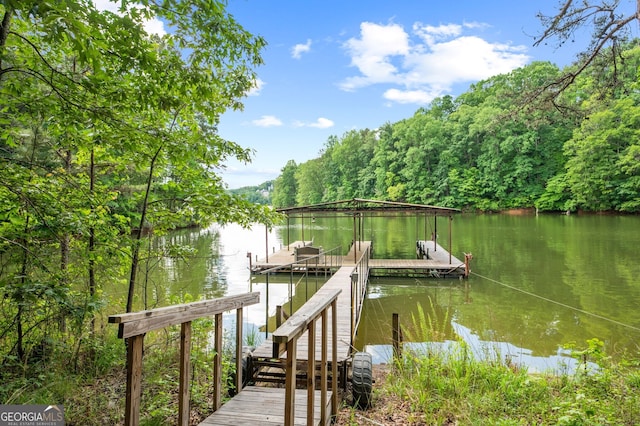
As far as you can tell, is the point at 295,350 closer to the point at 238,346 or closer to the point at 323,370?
the point at 323,370

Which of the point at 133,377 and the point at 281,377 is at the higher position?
the point at 133,377

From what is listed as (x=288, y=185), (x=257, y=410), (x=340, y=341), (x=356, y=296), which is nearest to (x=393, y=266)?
(x=356, y=296)

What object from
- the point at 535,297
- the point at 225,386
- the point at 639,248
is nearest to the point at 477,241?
the point at 639,248

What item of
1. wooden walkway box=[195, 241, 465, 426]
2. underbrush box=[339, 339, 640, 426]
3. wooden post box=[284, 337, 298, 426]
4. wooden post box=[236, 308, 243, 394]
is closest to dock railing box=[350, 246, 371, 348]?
wooden walkway box=[195, 241, 465, 426]

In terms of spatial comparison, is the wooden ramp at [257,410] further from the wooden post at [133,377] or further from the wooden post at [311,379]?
the wooden post at [133,377]

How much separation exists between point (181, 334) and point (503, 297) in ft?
35.1

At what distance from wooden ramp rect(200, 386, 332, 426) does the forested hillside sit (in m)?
→ 21.6

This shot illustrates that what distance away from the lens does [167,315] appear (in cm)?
240

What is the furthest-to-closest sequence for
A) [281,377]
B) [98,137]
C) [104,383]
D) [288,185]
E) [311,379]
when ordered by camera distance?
1. [288,185]
2. [281,377]
3. [104,383]
4. [98,137]
5. [311,379]

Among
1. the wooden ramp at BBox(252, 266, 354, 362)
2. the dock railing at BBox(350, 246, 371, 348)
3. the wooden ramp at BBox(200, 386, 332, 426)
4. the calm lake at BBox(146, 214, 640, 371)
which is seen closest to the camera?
the wooden ramp at BBox(200, 386, 332, 426)

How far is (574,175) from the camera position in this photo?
39156mm

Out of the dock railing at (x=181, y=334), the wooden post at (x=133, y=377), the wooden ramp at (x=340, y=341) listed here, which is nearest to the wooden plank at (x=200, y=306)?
the dock railing at (x=181, y=334)

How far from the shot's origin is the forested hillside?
3659 cm

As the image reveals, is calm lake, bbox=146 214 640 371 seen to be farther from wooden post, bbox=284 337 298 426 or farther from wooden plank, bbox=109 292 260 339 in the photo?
wooden post, bbox=284 337 298 426
